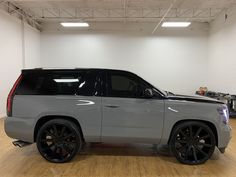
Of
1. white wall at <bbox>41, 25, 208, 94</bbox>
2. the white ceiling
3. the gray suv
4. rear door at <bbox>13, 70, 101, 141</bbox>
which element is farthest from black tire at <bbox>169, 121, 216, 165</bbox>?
white wall at <bbox>41, 25, 208, 94</bbox>

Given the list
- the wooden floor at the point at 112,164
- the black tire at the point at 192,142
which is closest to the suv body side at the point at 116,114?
the black tire at the point at 192,142

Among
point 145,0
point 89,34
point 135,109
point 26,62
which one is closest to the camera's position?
point 135,109

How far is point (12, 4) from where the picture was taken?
976cm

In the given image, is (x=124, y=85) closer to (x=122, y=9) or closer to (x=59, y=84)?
(x=59, y=84)

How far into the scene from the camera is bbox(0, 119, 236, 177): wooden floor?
391cm

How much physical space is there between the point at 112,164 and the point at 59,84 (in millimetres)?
1643

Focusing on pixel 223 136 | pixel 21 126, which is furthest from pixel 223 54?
pixel 21 126

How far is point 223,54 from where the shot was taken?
35.7 ft

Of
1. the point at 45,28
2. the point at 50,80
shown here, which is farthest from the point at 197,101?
the point at 45,28

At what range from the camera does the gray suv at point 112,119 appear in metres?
4.26

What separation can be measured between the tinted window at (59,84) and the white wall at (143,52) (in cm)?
853

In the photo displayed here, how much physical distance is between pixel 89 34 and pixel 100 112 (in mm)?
9245

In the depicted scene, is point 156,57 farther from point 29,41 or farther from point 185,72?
point 29,41

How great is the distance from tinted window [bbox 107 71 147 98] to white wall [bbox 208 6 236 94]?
6706 millimetres
